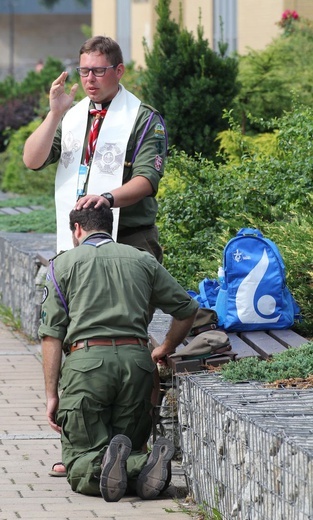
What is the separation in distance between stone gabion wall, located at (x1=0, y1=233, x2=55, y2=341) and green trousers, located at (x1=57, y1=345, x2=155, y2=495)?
12.3ft

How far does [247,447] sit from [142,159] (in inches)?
75.9

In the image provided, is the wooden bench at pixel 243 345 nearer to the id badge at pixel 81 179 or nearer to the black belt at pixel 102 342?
the black belt at pixel 102 342

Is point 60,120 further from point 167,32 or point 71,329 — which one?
point 167,32

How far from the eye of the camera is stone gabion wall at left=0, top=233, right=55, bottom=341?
31.3 feet

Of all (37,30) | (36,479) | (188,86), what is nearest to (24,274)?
(188,86)

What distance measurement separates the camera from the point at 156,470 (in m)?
5.47

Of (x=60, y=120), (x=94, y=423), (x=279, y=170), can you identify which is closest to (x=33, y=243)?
(x=279, y=170)

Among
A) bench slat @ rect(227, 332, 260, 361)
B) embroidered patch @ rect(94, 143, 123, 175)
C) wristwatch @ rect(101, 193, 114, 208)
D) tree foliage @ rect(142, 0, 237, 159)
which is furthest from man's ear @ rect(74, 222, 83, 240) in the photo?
tree foliage @ rect(142, 0, 237, 159)

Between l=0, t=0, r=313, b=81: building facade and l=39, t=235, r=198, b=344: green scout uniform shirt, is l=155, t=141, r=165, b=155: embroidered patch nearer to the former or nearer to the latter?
l=39, t=235, r=198, b=344: green scout uniform shirt

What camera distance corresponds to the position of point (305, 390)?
17.0 ft

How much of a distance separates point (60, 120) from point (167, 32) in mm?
6196

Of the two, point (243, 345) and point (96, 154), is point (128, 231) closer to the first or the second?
point (96, 154)

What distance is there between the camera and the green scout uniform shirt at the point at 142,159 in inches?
239

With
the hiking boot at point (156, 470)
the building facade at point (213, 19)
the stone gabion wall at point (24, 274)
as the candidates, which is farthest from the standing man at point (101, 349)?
the building facade at point (213, 19)
